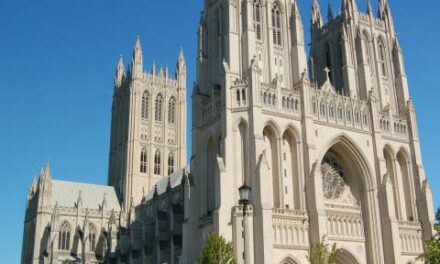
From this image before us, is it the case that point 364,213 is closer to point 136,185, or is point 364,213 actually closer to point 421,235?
point 421,235

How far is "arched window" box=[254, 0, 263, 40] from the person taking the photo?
47969 millimetres

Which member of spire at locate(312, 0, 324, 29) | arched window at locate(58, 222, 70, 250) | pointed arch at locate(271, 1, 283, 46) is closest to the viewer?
pointed arch at locate(271, 1, 283, 46)

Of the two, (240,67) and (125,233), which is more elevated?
(240,67)

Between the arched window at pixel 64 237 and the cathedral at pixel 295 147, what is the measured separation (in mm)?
10924

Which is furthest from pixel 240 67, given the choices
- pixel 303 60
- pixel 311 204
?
pixel 311 204

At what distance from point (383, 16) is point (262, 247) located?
34.2 metres

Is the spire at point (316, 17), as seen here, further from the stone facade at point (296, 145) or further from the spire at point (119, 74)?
the spire at point (119, 74)

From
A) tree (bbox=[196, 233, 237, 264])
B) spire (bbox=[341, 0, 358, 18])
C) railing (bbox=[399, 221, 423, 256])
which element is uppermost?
spire (bbox=[341, 0, 358, 18])

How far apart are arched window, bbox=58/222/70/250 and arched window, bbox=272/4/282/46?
4396 centimetres

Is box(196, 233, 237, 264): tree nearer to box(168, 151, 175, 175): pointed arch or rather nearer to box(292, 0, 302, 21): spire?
box(292, 0, 302, 21): spire

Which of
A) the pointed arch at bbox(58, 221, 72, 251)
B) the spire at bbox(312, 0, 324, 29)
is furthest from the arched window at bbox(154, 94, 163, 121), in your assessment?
the spire at bbox(312, 0, 324, 29)

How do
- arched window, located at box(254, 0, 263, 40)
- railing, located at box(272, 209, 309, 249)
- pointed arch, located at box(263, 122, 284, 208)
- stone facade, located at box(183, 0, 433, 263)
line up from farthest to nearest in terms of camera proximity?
arched window, located at box(254, 0, 263, 40) < pointed arch, located at box(263, 122, 284, 208) < stone facade, located at box(183, 0, 433, 263) < railing, located at box(272, 209, 309, 249)

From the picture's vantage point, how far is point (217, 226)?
38469 millimetres

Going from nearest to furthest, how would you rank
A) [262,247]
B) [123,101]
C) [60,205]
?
[262,247], [60,205], [123,101]
